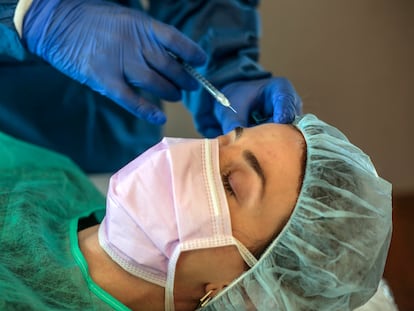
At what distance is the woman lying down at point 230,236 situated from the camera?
1123mm

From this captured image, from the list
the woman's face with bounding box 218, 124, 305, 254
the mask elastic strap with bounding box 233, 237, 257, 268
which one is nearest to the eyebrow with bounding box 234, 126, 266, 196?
the woman's face with bounding box 218, 124, 305, 254

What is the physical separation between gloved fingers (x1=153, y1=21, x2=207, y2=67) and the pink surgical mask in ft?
1.14

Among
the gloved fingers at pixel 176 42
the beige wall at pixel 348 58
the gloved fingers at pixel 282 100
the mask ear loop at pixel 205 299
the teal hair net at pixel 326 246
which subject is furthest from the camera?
the beige wall at pixel 348 58

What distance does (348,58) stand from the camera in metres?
2.31

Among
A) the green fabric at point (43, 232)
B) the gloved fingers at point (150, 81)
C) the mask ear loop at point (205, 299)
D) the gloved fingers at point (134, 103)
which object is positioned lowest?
the green fabric at point (43, 232)

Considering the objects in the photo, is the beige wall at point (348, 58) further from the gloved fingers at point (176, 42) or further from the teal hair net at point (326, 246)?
the teal hair net at point (326, 246)

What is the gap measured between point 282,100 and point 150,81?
1.14ft

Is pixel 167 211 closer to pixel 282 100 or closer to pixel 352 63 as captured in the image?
pixel 282 100

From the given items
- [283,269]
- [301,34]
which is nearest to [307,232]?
[283,269]

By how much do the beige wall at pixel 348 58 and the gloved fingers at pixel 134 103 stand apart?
0.67 meters

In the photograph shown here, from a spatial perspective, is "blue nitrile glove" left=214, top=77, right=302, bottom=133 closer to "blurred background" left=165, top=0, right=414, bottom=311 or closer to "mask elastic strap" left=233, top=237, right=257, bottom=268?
"mask elastic strap" left=233, top=237, right=257, bottom=268

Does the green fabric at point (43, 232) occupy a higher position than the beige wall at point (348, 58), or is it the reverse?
the beige wall at point (348, 58)

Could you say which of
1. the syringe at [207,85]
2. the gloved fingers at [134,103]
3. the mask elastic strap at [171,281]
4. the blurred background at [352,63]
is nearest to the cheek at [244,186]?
the mask elastic strap at [171,281]

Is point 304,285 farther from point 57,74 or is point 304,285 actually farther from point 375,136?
point 375,136
